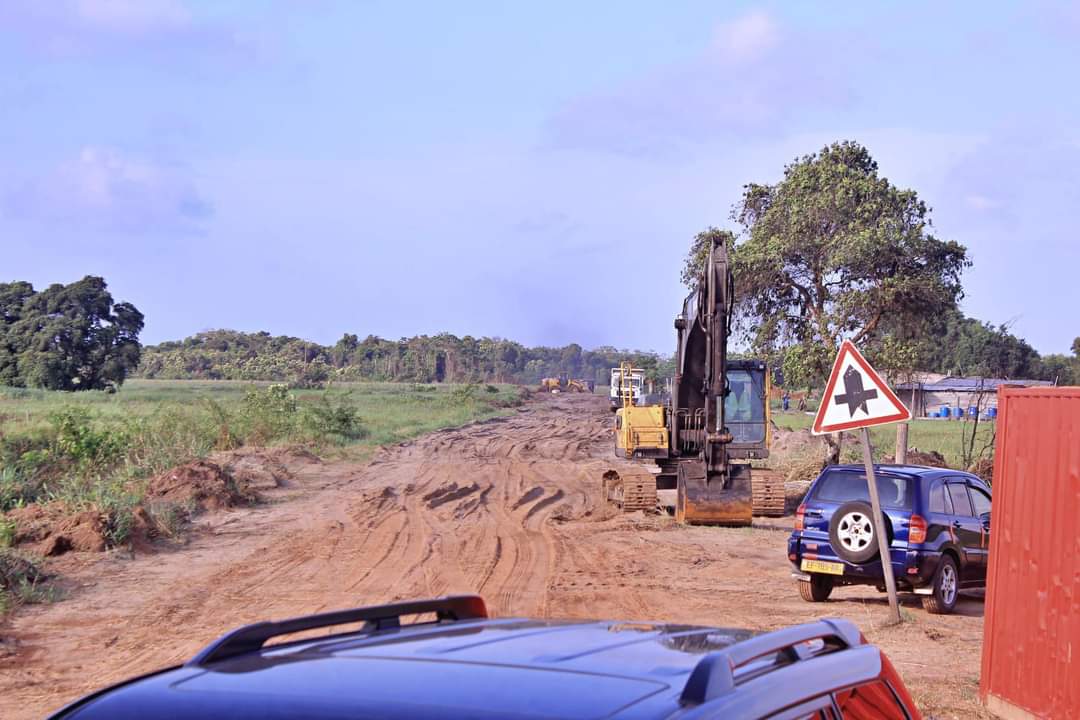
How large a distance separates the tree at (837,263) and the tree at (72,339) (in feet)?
154

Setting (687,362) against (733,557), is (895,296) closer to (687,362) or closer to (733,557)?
(687,362)

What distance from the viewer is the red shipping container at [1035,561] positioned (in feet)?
25.8

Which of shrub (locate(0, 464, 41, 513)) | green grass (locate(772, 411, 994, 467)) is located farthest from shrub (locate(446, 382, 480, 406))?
shrub (locate(0, 464, 41, 513))

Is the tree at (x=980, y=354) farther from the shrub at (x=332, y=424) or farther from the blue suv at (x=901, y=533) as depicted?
the blue suv at (x=901, y=533)

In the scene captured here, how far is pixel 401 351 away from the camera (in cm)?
14162

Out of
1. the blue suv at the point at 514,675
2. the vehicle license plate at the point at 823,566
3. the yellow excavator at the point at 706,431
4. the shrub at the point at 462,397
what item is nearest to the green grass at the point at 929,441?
the yellow excavator at the point at 706,431

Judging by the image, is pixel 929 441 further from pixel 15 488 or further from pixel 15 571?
pixel 15 571

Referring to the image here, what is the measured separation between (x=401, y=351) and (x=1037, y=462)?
134910 millimetres

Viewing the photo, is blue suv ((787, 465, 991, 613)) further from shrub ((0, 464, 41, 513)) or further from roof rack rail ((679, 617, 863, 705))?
shrub ((0, 464, 41, 513))

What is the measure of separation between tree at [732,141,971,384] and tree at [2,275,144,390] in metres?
46.9

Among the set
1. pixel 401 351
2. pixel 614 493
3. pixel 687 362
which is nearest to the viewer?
pixel 687 362

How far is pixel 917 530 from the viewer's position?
1307cm

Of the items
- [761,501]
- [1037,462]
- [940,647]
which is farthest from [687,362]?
[1037,462]

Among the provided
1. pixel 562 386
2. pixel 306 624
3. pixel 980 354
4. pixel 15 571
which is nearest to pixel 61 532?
pixel 15 571
